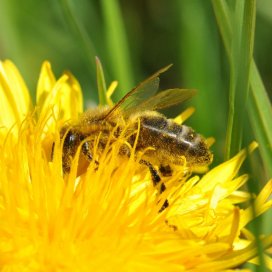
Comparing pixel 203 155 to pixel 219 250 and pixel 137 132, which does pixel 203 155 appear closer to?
pixel 137 132

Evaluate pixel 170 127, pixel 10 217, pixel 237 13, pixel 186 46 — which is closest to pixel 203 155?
pixel 170 127

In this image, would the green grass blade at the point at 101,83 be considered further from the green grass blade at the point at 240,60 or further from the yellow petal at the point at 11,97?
the green grass blade at the point at 240,60

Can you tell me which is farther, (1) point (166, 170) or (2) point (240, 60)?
(1) point (166, 170)

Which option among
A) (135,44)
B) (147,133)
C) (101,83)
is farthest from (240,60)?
(135,44)

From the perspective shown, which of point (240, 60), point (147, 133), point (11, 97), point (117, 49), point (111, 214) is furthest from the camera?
point (117, 49)

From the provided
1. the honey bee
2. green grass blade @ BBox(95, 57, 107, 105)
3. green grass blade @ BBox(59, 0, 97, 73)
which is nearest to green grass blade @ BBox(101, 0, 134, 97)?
green grass blade @ BBox(59, 0, 97, 73)

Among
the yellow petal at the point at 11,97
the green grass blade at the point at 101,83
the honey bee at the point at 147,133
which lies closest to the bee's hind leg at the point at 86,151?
the honey bee at the point at 147,133

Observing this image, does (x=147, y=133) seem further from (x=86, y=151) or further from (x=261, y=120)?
(x=261, y=120)

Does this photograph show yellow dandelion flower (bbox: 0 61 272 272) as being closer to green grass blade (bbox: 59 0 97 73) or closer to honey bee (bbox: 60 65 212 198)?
honey bee (bbox: 60 65 212 198)
